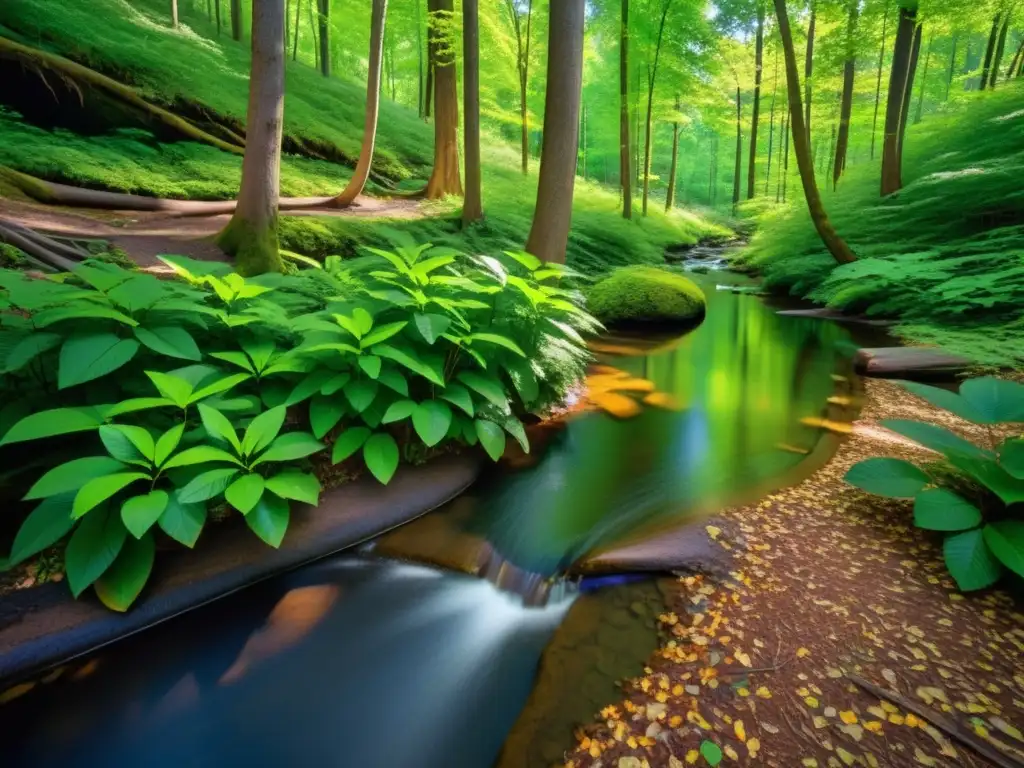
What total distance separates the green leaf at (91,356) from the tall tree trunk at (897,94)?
1502 cm

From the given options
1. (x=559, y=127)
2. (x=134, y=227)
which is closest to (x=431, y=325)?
(x=559, y=127)

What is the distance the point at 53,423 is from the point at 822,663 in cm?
377

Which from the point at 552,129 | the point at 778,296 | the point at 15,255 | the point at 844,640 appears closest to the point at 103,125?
the point at 15,255

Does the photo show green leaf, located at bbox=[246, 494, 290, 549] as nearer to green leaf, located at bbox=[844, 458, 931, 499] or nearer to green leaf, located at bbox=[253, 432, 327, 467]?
green leaf, located at bbox=[253, 432, 327, 467]

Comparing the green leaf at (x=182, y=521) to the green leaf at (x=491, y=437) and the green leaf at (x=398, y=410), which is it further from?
the green leaf at (x=491, y=437)

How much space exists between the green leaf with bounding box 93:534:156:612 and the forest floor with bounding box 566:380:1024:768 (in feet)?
7.79

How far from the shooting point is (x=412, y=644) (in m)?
2.85

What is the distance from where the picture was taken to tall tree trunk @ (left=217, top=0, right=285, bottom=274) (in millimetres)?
6078

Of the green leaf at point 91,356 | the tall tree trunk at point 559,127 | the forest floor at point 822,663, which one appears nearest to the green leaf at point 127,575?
the green leaf at point 91,356

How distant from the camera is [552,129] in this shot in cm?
668

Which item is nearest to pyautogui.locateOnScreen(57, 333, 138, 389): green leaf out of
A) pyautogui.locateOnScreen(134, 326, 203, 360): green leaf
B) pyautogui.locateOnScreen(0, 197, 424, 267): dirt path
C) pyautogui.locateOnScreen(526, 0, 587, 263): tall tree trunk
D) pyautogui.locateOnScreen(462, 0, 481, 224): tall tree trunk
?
pyautogui.locateOnScreen(134, 326, 203, 360): green leaf

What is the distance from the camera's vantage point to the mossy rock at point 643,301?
1007 cm

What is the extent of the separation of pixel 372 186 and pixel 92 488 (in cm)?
1401

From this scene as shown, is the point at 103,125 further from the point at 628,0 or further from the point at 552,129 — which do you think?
the point at 628,0
